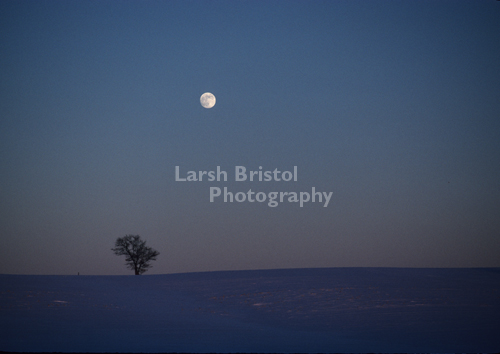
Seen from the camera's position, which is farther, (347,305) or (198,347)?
(347,305)

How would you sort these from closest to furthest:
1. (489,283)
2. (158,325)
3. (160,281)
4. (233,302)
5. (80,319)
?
1. (158,325)
2. (80,319)
3. (233,302)
4. (489,283)
5. (160,281)

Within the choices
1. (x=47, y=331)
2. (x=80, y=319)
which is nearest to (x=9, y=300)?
(x=80, y=319)

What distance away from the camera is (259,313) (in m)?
21.6

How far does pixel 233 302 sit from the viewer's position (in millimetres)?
24719

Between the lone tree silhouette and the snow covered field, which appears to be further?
the lone tree silhouette

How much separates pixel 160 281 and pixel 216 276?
4591mm

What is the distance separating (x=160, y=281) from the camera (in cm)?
3472

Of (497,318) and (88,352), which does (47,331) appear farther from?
(497,318)

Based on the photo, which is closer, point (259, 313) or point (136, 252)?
point (259, 313)

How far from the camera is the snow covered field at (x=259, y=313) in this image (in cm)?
1496

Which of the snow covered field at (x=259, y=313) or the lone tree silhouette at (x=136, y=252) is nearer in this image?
the snow covered field at (x=259, y=313)

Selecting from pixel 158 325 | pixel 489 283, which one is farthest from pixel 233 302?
pixel 489 283

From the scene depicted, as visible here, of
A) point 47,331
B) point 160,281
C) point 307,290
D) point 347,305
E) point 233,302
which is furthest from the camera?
point 160,281

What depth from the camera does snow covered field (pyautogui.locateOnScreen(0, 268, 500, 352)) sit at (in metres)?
15.0
